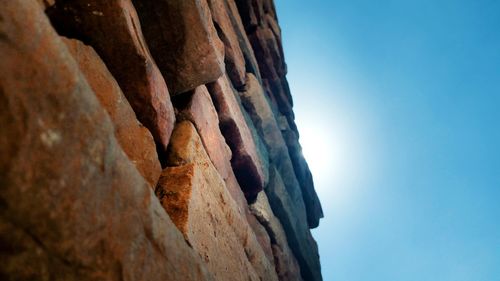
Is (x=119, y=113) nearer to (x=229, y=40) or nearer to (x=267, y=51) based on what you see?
(x=229, y=40)

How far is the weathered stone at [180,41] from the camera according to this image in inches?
138

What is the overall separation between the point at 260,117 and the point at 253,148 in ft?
5.84

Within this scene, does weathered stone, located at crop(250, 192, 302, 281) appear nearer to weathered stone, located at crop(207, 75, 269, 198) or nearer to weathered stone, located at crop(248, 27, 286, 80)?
weathered stone, located at crop(207, 75, 269, 198)

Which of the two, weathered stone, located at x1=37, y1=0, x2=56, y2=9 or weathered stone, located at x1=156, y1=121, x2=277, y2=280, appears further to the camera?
weathered stone, located at x1=156, y1=121, x2=277, y2=280

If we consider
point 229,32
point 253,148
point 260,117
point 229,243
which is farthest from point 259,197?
point 229,32

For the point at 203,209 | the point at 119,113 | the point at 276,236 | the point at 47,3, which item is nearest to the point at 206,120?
the point at 203,209

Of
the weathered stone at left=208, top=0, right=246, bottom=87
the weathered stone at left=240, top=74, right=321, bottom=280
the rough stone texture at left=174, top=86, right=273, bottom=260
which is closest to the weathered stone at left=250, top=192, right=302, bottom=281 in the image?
the weathered stone at left=240, top=74, right=321, bottom=280

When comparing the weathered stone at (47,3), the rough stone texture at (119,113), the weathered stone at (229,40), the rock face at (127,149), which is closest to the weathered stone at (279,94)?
the rock face at (127,149)

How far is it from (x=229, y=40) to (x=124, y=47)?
12.3ft

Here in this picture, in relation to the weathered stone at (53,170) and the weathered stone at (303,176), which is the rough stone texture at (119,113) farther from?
the weathered stone at (303,176)

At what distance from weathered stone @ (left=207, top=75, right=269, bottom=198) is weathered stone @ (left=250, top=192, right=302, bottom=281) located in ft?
0.95

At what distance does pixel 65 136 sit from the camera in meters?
1.32

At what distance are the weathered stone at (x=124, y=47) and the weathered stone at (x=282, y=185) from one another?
13.3ft

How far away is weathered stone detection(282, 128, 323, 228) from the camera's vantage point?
1112cm
